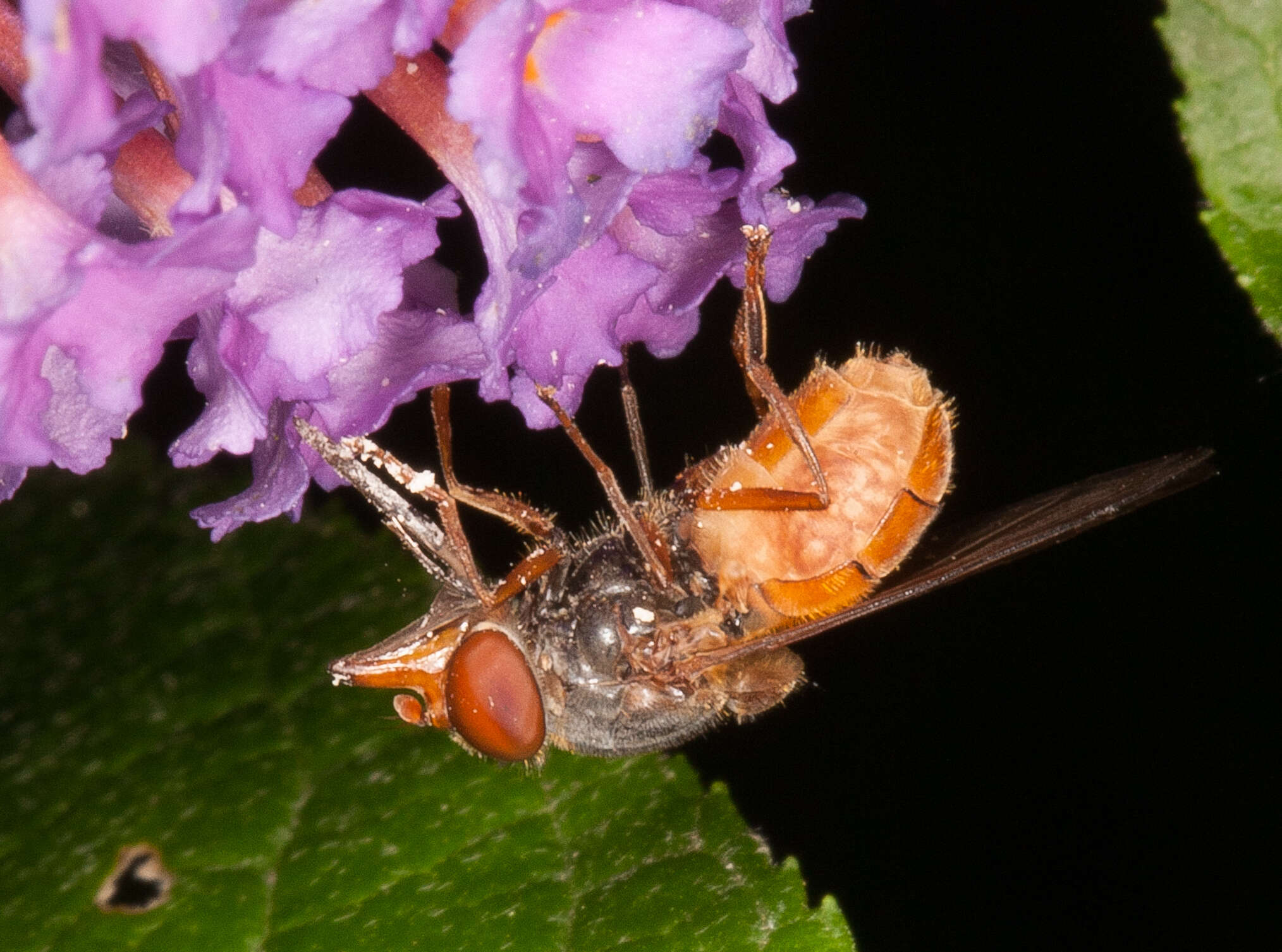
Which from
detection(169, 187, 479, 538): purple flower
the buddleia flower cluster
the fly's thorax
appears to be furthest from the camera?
the fly's thorax

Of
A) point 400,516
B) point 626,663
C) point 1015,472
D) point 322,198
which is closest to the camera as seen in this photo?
point 322,198

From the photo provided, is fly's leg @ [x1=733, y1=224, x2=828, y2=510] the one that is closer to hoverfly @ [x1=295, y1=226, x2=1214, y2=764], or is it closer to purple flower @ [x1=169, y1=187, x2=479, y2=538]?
hoverfly @ [x1=295, y1=226, x2=1214, y2=764]

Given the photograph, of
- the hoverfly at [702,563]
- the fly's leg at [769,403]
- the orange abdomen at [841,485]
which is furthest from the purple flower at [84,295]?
the orange abdomen at [841,485]

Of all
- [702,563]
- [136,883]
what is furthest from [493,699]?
[136,883]

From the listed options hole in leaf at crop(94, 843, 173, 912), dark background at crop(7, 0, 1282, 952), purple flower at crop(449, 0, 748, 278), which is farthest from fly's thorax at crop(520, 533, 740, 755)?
purple flower at crop(449, 0, 748, 278)

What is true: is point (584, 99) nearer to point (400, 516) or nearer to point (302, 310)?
point (302, 310)

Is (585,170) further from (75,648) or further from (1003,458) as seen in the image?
(75,648)

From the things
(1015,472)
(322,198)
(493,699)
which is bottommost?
(1015,472)

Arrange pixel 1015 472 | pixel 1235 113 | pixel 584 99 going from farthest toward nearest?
pixel 1015 472, pixel 1235 113, pixel 584 99
